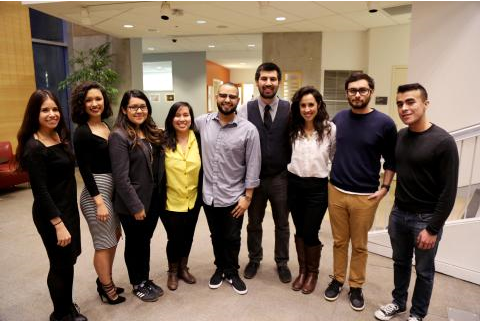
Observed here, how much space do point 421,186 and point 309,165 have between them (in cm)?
73

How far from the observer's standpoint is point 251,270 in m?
2.95

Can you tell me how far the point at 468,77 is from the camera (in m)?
4.04

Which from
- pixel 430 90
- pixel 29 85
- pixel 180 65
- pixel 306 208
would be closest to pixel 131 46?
pixel 29 85

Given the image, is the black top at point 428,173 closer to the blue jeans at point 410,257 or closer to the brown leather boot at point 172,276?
the blue jeans at point 410,257

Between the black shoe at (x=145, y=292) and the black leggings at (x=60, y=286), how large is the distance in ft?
1.62

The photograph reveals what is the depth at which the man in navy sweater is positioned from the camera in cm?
227

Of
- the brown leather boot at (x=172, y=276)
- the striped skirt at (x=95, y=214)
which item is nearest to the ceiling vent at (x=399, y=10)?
the brown leather boot at (x=172, y=276)

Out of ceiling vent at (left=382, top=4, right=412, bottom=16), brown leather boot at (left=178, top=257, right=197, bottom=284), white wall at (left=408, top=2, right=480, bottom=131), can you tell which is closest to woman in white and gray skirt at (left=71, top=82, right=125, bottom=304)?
brown leather boot at (left=178, top=257, right=197, bottom=284)

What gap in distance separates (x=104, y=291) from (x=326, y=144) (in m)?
1.93

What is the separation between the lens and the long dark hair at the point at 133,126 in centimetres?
227

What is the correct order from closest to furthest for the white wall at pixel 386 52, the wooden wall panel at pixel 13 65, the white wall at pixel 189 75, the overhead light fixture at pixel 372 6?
the overhead light fixture at pixel 372 6
the wooden wall panel at pixel 13 65
the white wall at pixel 386 52
the white wall at pixel 189 75

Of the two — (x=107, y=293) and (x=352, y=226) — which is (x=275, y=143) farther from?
(x=107, y=293)

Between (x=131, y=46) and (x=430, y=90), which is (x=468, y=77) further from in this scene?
(x=131, y=46)

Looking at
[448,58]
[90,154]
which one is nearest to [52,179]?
[90,154]
